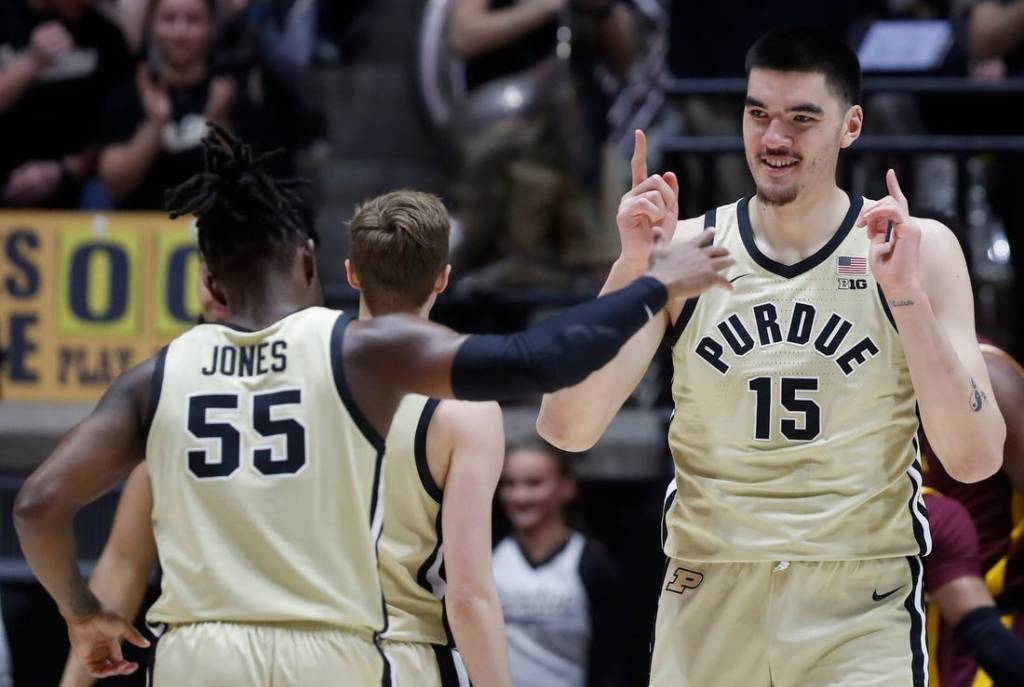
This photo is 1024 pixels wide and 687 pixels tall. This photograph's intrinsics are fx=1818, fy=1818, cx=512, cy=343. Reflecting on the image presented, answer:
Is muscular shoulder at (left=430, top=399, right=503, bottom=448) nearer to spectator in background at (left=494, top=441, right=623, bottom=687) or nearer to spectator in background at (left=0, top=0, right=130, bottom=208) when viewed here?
spectator in background at (left=494, top=441, right=623, bottom=687)

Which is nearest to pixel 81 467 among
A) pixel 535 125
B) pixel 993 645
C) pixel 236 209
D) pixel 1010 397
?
pixel 236 209

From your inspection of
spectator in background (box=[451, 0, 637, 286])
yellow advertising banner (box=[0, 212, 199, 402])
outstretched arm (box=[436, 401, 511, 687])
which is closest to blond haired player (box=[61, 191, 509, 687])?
outstretched arm (box=[436, 401, 511, 687])

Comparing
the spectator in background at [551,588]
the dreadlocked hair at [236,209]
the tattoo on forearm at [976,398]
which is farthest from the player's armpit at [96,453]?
the spectator in background at [551,588]

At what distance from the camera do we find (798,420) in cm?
414

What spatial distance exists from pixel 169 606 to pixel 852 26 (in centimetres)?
562

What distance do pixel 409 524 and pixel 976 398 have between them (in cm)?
135

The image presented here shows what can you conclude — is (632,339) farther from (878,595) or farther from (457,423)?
(878,595)

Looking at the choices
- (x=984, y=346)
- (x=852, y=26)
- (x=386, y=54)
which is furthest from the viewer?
(x=386, y=54)

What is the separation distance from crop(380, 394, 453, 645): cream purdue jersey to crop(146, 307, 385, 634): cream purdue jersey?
1.74 ft

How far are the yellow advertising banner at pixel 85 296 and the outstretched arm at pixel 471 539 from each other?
411cm

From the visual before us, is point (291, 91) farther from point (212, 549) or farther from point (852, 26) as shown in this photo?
point (212, 549)

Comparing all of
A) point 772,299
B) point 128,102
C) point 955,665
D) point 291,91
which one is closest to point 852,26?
point 291,91

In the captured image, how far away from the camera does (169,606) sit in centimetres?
379

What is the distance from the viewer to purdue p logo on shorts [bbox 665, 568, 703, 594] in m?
4.21
